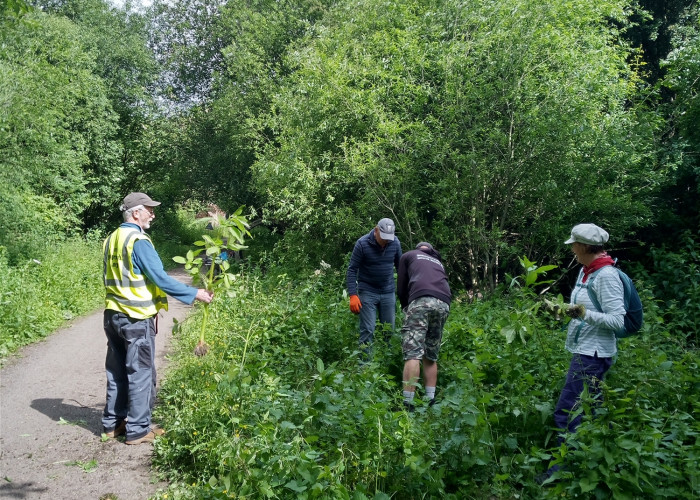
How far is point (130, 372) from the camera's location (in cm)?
491

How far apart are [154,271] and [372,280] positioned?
2.58 metres

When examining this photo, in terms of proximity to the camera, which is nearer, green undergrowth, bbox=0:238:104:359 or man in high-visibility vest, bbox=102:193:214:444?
man in high-visibility vest, bbox=102:193:214:444

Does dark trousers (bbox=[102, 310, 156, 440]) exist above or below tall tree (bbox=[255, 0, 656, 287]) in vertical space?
below

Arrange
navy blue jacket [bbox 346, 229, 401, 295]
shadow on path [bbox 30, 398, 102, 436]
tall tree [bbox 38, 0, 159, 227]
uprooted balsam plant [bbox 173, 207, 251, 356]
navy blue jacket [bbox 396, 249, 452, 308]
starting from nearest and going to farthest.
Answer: uprooted balsam plant [bbox 173, 207, 251, 356] < shadow on path [bbox 30, 398, 102, 436] < navy blue jacket [bbox 396, 249, 452, 308] < navy blue jacket [bbox 346, 229, 401, 295] < tall tree [bbox 38, 0, 159, 227]

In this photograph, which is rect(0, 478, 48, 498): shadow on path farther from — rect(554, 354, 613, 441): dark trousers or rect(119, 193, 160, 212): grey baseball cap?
rect(554, 354, 613, 441): dark trousers

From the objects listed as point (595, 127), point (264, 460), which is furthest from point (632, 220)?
point (264, 460)

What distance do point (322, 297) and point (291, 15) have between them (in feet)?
53.1

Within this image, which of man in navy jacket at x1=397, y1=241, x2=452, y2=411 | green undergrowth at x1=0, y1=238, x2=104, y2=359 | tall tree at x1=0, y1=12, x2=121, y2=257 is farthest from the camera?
tall tree at x1=0, y1=12, x2=121, y2=257

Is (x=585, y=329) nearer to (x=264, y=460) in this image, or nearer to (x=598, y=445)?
(x=598, y=445)

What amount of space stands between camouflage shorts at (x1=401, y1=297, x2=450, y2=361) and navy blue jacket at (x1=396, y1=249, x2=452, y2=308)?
7 cm

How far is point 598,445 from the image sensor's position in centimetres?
328

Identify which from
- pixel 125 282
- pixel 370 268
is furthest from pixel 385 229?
pixel 125 282

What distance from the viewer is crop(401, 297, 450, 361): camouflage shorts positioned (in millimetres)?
5453

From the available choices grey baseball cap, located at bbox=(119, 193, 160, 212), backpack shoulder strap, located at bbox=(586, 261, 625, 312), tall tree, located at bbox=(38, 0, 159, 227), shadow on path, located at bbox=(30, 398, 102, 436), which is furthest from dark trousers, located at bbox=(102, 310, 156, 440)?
tall tree, located at bbox=(38, 0, 159, 227)
